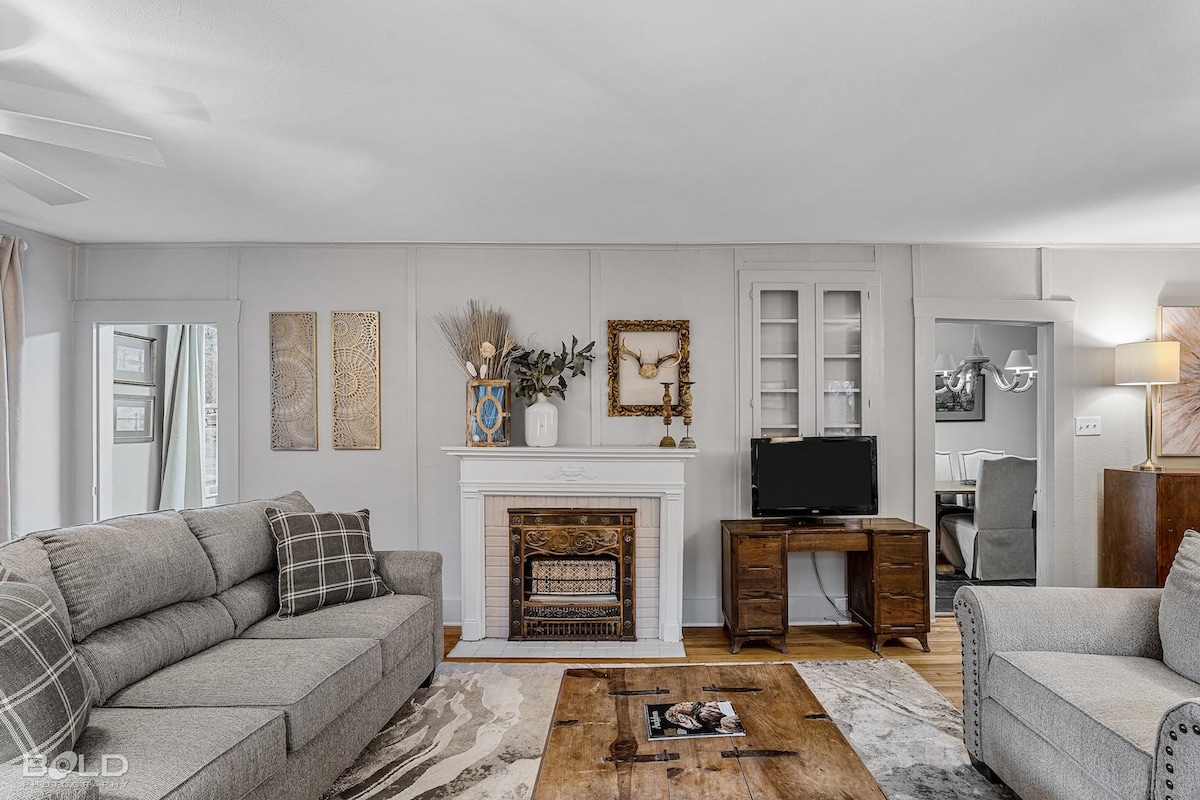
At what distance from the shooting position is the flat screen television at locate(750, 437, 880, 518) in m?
4.51

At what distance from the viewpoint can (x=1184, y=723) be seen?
5.71 feet

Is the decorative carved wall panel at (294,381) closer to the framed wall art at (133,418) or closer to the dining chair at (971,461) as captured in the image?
the framed wall art at (133,418)

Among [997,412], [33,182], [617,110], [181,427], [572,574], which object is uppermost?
[617,110]

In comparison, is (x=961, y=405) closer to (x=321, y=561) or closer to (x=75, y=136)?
(x=321, y=561)

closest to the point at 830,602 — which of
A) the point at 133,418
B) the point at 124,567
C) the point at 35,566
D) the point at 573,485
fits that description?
the point at 573,485

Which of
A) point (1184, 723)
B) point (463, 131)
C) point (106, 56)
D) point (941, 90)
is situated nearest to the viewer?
point (1184, 723)

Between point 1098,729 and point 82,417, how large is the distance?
5.47 m

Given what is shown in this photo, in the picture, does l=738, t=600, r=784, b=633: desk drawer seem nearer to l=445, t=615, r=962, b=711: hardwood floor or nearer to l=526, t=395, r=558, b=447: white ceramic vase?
l=445, t=615, r=962, b=711: hardwood floor

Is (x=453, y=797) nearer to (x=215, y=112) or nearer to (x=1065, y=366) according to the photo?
(x=215, y=112)

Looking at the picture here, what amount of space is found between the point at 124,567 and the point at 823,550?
3.39 metres

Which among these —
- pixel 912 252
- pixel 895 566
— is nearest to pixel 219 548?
pixel 895 566

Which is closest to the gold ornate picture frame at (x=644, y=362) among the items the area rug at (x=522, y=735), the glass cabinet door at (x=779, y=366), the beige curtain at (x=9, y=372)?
the glass cabinet door at (x=779, y=366)

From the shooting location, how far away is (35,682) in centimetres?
170

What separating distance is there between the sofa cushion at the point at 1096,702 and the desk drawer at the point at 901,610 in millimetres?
1734
